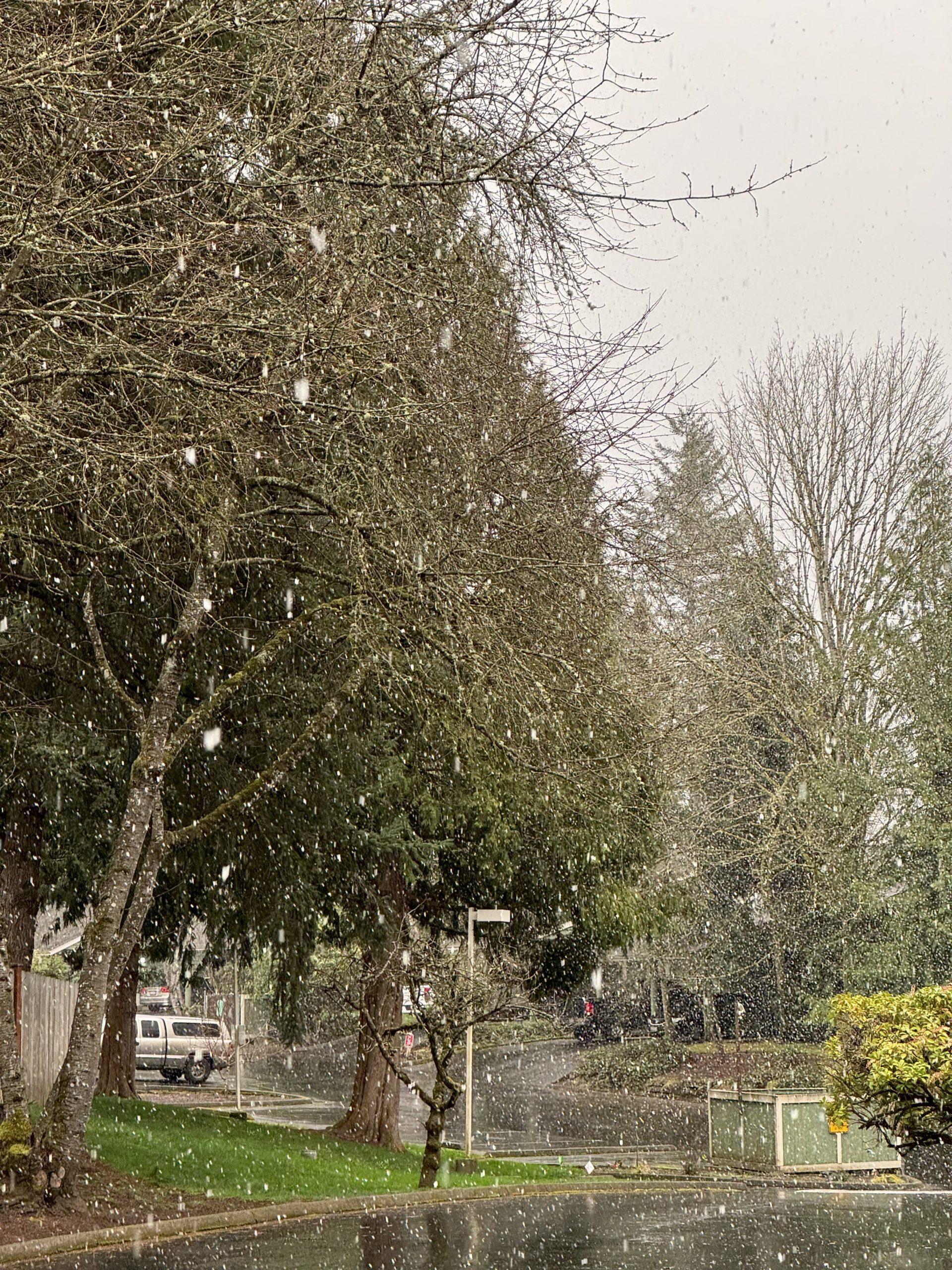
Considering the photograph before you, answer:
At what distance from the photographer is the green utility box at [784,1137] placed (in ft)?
72.4

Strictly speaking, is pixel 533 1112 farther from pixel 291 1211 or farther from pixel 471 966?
pixel 291 1211

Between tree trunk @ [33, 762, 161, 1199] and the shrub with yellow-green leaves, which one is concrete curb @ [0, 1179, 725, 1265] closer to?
tree trunk @ [33, 762, 161, 1199]

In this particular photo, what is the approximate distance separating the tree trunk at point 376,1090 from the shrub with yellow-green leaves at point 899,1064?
478 inches

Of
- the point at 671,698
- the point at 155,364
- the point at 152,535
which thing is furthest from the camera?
the point at 671,698

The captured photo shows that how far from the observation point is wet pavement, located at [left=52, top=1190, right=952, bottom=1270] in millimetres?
10992

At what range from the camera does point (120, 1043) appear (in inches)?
952

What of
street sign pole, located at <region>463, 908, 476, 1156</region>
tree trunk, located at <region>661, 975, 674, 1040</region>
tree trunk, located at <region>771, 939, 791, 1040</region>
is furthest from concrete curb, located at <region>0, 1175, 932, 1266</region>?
tree trunk, located at <region>661, 975, 674, 1040</region>

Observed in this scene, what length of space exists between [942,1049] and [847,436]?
1047 inches

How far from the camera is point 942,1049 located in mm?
8594

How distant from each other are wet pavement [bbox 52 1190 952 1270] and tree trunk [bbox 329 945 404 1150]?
5312mm

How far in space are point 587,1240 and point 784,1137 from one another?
410 inches

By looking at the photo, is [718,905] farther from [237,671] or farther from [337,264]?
[337,264]

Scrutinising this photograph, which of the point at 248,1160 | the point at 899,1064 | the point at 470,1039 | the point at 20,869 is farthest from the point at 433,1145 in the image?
the point at 899,1064

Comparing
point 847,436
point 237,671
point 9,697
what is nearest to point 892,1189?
point 237,671
